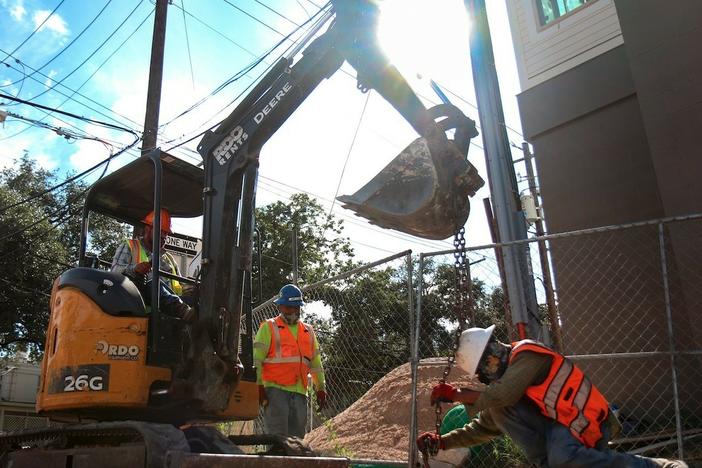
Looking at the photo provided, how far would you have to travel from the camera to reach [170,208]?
19.9 ft

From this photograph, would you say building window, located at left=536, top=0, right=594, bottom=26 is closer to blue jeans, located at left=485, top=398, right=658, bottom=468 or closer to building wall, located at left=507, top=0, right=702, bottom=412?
Result: building wall, located at left=507, top=0, right=702, bottom=412

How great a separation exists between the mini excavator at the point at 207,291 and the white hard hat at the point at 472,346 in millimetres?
865

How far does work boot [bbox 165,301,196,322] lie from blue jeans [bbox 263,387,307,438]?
1970 mm

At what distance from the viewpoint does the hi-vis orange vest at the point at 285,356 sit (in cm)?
637

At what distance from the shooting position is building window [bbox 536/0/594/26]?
9.92 metres

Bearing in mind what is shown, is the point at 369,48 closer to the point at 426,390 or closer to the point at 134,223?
the point at 134,223

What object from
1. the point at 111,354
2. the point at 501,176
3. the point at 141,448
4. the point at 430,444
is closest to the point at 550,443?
the point at 430,444

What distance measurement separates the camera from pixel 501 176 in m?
7.38

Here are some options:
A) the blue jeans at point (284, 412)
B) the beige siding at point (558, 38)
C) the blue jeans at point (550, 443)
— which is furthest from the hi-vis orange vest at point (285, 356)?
the beige siding at point (558, 38)

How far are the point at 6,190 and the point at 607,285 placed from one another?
21877mm

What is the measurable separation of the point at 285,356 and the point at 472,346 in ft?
8.31

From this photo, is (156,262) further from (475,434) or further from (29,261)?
(29,261)

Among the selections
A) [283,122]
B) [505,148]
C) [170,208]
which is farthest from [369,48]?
[505,148]

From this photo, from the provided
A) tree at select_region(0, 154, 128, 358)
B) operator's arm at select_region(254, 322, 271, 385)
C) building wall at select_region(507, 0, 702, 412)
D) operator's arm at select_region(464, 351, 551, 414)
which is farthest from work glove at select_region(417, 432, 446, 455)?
tree at select_region(0, 154, 128, 358)
